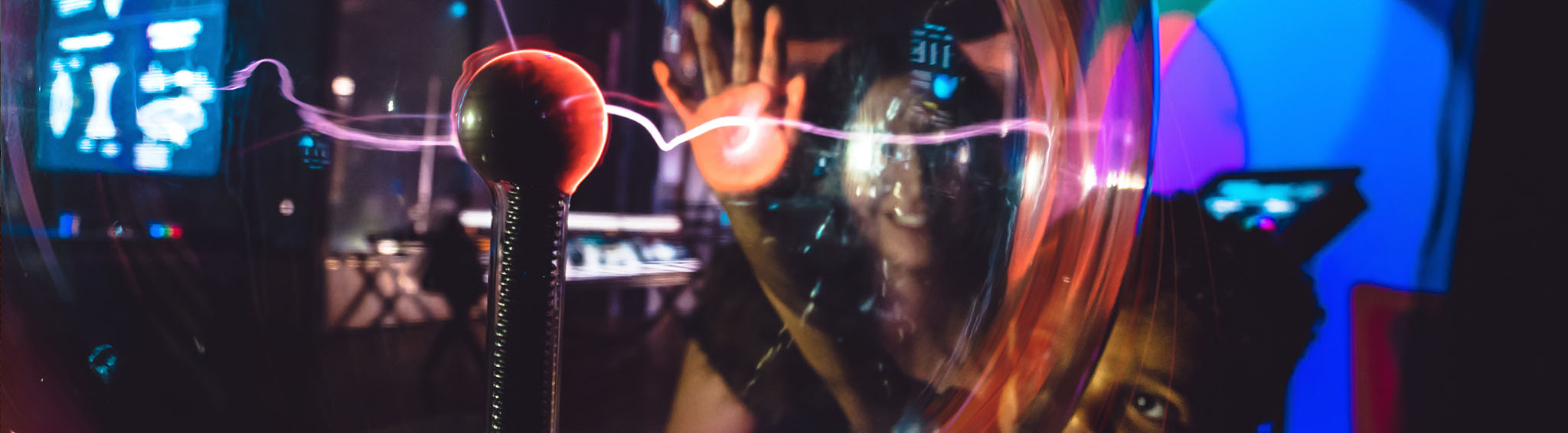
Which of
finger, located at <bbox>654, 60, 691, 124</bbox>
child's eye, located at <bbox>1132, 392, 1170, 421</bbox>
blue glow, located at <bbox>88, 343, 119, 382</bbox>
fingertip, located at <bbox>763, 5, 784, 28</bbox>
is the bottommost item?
blue glow, located at <bbox>88, 343, 119, 382</bbox>

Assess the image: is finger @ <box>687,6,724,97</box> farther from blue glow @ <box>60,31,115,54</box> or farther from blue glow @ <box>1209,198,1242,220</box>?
blue glow @ <box>60,31,115,54</box>

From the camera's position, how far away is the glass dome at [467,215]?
0.46 metres

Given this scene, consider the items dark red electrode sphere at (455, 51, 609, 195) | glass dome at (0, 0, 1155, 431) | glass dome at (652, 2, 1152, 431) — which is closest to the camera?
dark red electrode sphere at (455, 51, 609, 195)

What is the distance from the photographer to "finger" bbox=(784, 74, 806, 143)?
18.4 inches

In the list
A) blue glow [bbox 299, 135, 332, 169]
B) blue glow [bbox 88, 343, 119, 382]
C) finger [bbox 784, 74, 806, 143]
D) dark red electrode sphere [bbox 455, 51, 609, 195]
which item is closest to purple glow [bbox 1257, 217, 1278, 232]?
finger [bbox 784, 74, 806, 143]

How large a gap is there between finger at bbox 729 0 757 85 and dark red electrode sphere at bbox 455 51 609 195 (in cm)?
22

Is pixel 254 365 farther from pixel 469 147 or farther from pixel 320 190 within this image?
pixel 469 147

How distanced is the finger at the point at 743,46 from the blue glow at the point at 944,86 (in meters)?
0.14

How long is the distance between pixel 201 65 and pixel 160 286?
0.20m

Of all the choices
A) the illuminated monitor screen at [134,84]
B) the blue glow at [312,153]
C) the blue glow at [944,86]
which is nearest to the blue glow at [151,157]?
the illuminated monitor screen at [134,84]

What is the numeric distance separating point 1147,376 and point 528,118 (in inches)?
18.0

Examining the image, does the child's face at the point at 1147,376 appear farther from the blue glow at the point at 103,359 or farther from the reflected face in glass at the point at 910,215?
the blue glow at the point at 103,359

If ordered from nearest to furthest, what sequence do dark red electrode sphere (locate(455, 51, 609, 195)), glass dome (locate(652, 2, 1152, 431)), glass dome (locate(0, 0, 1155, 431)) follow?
1. dark red electrode sphere (locate(455, 51, 609, 195))
2. glass dome (locate(652, 2, 1152, 431))
3. glass dome (locate(0, 0, 1155, 431))

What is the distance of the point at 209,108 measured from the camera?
472 millimetres
